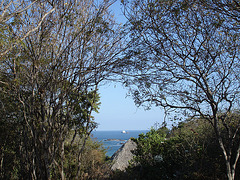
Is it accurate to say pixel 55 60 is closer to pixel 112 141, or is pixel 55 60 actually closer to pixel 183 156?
pixel 183 156

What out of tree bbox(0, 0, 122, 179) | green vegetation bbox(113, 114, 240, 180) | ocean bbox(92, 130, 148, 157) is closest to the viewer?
tree bbox(0, 0, 122, 179)

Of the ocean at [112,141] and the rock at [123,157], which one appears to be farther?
the ocean at [112,141]

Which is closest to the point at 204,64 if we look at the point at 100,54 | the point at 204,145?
the point at 100,54

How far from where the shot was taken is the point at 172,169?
21.0 feet

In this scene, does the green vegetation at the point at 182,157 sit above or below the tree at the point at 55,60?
below

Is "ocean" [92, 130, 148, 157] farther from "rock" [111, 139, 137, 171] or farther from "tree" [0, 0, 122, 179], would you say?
"tree" [0, 0, 122, 179]

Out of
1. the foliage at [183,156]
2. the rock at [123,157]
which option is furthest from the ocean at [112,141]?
the foliage at [183,156]

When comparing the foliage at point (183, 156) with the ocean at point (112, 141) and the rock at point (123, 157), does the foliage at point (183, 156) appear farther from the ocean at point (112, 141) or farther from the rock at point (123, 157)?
the rock at point (123, 157)

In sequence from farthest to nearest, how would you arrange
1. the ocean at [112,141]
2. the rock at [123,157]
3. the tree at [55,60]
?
the ocean at [112,141]
the rock at [123,157]
the tree at [55,60]

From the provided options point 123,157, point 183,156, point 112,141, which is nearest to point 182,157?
point 183,156

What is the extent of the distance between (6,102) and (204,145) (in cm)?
538

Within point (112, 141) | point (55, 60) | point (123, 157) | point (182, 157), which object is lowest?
point (112, 141)

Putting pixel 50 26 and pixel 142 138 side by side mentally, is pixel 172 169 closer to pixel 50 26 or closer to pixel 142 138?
pixel 142 138

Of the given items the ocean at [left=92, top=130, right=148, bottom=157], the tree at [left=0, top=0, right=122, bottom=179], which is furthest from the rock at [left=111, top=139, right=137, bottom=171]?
the tree at [left=0, top=0, right=122, bottom=179]
